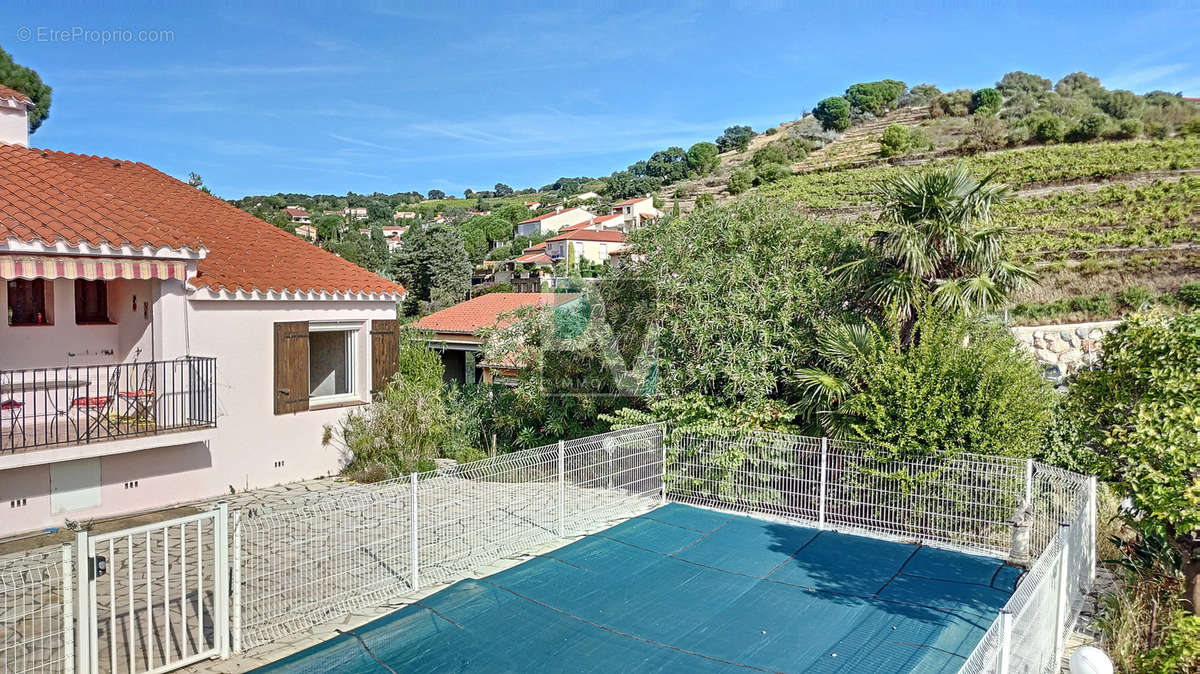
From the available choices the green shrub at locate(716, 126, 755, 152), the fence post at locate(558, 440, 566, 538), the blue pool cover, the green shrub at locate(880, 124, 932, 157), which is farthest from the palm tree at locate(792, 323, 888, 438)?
the green shrub at locate(716, 126, 755, 152)

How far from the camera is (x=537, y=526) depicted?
9266 millimetres

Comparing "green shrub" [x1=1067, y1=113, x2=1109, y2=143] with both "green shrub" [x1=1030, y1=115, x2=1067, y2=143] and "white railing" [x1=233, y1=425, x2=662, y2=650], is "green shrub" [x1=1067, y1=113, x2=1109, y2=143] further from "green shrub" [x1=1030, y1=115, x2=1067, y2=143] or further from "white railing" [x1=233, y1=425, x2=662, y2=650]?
"white railing" [x1=233, y1=425, x2=662, y2=650]

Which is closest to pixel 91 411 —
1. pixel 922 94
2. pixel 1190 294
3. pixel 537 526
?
pixel 537 526

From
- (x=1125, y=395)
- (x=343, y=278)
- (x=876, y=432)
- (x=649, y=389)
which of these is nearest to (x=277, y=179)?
(x=343, y=278)

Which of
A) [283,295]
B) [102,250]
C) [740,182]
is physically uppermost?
[740,182]

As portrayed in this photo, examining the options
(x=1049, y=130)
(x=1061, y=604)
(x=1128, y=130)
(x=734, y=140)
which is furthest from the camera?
(x=734, y=140)

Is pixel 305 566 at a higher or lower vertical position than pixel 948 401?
lower

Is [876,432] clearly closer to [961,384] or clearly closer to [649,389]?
[961,384]

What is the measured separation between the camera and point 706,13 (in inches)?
691

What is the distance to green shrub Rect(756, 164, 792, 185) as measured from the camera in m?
50.2

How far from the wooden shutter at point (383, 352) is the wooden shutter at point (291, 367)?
143cm

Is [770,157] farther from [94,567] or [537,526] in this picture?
[94,567]

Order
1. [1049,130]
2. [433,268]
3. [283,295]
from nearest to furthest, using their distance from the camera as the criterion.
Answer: [283,295], [1049,130], [433,268]

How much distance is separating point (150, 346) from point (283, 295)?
2212mm
